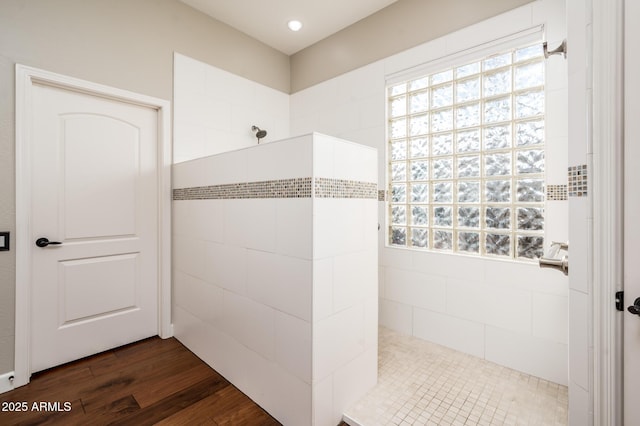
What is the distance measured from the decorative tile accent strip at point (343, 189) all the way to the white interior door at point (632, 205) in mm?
983

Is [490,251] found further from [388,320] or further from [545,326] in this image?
[388,320]

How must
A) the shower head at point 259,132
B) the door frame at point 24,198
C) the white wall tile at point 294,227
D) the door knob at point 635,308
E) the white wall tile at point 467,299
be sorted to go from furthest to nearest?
the shower head at point 259,132 < the white wall tile at point 467,299 < the door frame at point 24,198 < the white wall tile at point 294,227 < the door knob at point 635,308

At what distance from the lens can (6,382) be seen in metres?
1.69

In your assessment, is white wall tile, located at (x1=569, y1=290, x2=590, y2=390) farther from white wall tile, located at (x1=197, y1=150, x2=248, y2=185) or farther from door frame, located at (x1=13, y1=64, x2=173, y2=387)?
door frame, located at (x1=13, y1=64, x2=173, y2=387)

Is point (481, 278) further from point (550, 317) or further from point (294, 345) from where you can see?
point (294, 345)

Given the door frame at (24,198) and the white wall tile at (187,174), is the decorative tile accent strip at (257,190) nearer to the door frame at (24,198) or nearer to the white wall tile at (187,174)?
the white wall tile at (187,174)

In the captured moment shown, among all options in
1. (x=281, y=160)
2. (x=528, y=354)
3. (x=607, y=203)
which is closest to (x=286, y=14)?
(x=281, y=160)

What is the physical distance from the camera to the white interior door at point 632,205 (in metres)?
0.82

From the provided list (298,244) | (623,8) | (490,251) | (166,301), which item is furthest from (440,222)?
(166,301)

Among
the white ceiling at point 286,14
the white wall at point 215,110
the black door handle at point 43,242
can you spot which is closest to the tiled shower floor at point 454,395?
the black door handle at point 43,242

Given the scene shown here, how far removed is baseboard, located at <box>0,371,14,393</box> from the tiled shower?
94 cm

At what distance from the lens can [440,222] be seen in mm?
2230

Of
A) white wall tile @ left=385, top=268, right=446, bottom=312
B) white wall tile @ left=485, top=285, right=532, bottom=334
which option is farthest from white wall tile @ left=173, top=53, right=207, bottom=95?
white wall tile @ left=485, top=285, right=532, bottom=334

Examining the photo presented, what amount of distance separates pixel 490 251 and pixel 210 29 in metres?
2.97
